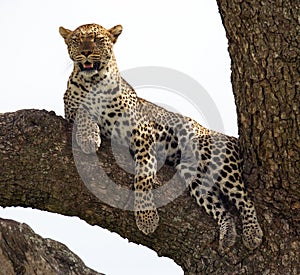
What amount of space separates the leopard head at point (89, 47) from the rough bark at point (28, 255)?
1.63 meters

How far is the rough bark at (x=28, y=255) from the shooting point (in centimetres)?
712

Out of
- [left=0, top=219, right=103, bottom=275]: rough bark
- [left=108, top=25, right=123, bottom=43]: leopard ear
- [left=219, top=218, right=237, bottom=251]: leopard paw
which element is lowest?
[left=0, top=219, right=103, bottom=275]: rough bark

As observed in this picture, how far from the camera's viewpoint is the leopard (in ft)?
23.9

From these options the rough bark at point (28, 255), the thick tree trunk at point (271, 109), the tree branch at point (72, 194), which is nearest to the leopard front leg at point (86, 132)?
the tree branch at point (72, 194)

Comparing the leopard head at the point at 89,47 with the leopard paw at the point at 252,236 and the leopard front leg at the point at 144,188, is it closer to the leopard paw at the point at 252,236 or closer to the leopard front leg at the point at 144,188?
the leopard front leg at the point at 144,188

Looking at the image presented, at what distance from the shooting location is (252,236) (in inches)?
283

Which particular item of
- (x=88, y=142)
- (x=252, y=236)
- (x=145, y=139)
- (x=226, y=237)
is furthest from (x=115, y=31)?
(x=252, y=236)

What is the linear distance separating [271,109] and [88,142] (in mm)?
1705

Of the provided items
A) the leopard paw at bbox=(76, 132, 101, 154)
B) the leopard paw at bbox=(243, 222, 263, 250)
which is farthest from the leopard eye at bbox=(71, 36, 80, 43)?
the leopard paw at bbox=(243, 222, 263, 250)

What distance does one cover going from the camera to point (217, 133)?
26.6ft

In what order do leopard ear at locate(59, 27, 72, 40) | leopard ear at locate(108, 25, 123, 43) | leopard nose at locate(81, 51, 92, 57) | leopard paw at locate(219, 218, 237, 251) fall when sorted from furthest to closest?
leopard ear at locate(108, 25, 123, 43)
leopard ear at locate(59, 27, 72, 40)
leopard nose at locate(81, 51, 92, 57)
leopard paw at locate(219, 218, 237, 251)

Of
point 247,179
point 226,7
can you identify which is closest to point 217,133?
point 247,179

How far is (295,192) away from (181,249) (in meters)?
1.19

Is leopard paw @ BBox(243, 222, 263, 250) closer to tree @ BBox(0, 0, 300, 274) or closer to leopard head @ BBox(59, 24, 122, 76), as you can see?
tree @ BBox(0, 0, 300, 274)
